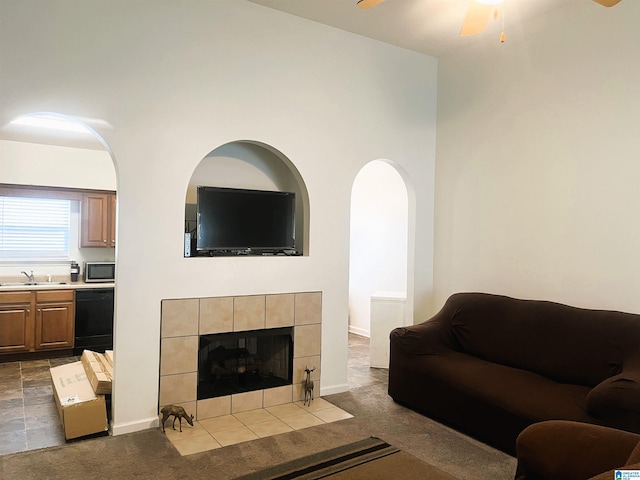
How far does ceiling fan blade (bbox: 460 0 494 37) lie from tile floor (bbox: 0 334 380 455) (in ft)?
9.49

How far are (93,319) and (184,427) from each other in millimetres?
2941

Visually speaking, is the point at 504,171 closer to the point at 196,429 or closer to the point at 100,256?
the point at 196,429

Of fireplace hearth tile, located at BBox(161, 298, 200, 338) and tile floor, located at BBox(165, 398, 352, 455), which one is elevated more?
fireplace hearth tile, located at BBox(161, 298, 200, 338)

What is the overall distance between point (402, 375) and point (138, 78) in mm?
3059

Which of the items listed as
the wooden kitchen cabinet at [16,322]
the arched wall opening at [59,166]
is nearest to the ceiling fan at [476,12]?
the arched wall opening at [59,166]

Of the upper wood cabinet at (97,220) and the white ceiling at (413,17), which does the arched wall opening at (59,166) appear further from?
the white ceiling at (413,17)

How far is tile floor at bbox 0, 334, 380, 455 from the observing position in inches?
122

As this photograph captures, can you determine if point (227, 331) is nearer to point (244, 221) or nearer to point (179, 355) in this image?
point (179, 355)

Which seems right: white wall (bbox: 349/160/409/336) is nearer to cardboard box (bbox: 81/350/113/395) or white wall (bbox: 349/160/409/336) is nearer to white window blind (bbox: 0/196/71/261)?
cardboard box (bbox: 81/350/113/395)

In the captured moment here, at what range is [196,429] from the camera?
3.33m

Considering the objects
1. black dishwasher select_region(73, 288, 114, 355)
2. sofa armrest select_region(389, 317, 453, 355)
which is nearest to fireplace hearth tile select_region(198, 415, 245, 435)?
sofa armrest select_region(389, 317, 453, 355)

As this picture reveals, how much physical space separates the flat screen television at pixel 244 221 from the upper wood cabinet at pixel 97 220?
3.07m

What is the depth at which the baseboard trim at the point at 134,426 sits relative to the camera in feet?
10.5

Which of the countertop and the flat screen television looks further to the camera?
the countertop
